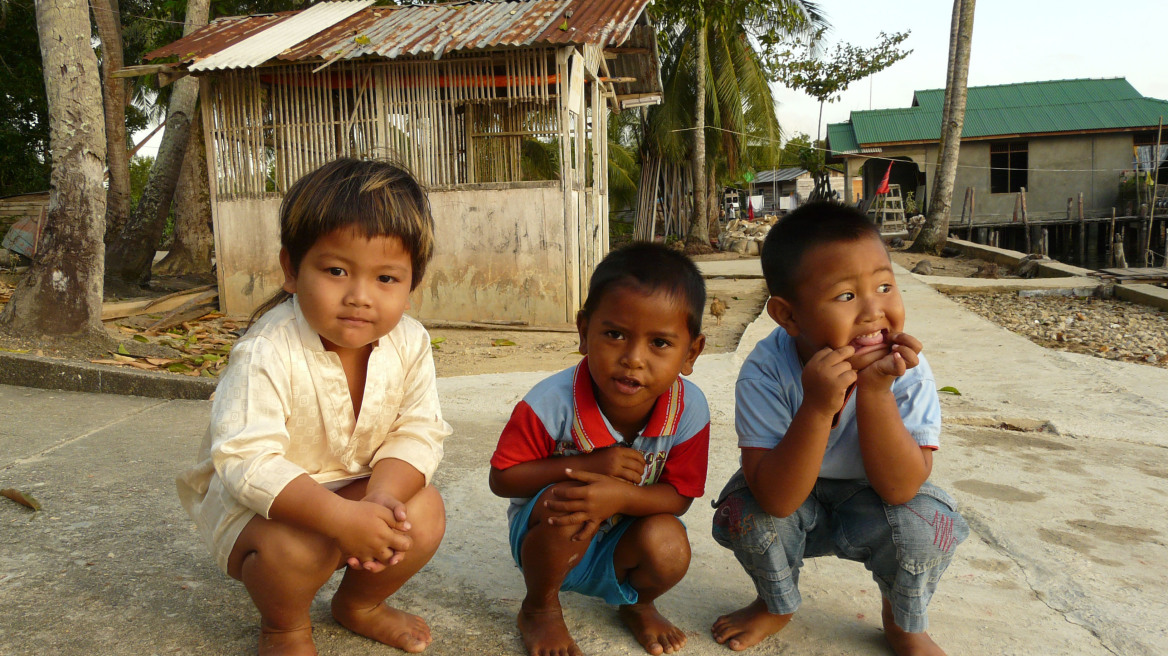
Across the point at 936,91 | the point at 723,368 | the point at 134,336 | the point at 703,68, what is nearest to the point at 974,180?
the point at 936,91

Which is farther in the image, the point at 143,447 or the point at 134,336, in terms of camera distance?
the point at 134,336

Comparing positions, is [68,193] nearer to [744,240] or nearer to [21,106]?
[21,106]

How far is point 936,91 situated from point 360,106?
2349 cm

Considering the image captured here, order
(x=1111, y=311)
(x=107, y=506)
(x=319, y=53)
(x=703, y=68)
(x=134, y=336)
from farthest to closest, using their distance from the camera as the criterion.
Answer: (x=703, y=68) < (x=1111, y=311) < (x=319, y=53) < (x=134, y=336) < (x=107, y=506)

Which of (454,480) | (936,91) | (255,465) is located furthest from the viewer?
(936,91)

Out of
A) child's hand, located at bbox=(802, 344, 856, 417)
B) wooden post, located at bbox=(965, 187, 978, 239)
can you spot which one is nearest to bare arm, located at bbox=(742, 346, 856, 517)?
child's hand, located at bbox=(802, 344, 856, 417)

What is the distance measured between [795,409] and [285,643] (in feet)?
3.88

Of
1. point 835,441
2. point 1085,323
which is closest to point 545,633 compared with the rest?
point 835,441

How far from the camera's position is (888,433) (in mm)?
1570

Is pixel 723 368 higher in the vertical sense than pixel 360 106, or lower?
lower

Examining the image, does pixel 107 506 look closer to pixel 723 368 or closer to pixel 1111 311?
pixel 723 368

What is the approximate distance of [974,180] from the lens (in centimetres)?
2408

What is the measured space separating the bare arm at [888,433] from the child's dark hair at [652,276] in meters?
0.40

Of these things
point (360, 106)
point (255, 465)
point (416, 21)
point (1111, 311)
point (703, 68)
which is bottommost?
point (1111, 311)
